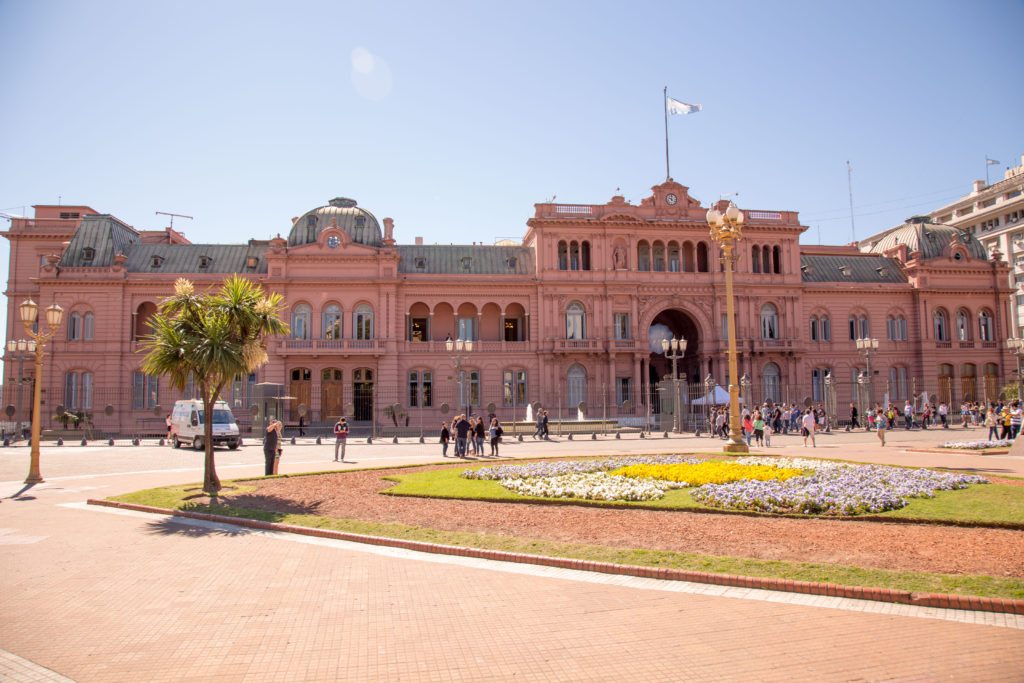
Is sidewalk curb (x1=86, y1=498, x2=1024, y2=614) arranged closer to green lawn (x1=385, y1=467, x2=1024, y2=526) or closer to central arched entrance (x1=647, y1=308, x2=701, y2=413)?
green lawn (x1=385, y1=467, x2=1024, y2=526)

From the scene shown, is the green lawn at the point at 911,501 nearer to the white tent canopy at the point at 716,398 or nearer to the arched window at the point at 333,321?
the white tent canopy at the point at 716,398

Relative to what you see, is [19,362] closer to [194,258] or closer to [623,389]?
[194,258]

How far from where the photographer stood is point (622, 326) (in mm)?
54719

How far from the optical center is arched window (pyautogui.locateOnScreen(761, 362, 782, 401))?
55281mm

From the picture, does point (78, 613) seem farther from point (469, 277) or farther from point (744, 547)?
point (469, 277)

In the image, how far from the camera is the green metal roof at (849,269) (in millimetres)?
60312

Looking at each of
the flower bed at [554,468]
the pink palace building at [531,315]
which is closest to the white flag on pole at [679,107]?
the pink palace building at [531,315]

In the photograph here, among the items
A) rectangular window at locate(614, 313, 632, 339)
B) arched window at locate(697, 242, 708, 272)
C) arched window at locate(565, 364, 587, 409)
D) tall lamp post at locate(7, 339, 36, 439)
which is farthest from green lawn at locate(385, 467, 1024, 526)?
arched window at locate(697, 242, 708, 272)

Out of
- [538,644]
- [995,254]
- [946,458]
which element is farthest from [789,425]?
[538,644]

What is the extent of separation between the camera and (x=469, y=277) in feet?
178

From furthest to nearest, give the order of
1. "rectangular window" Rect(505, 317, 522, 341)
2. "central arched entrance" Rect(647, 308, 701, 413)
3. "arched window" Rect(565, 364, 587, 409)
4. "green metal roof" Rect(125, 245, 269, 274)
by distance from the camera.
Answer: "rectangular window" Rect(505, 317, 522, 341), "central arched entrance" Rect(647, 308, 701, 413), "green metal roof" Rect(125, 245, 269, 274), "arched window" Rect(565, 364, 587, 409)

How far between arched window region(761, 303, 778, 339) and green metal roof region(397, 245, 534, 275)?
19.0 m

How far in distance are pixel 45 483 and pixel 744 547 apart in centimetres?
2067

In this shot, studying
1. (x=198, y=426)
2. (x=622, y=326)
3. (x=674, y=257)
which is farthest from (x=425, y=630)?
(x=674, y=257)
